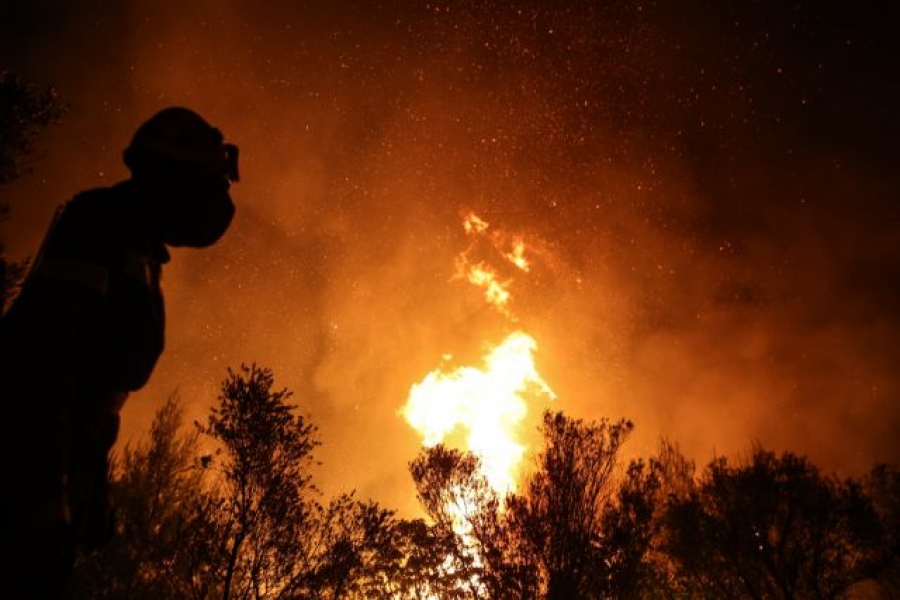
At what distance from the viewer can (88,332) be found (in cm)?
157

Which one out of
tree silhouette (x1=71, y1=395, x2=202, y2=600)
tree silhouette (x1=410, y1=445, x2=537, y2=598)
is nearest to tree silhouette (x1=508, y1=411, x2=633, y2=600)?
tree silhouette (x1=410, y1=445, x2=537, y2=598)

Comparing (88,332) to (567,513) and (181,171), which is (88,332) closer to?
(181,171)

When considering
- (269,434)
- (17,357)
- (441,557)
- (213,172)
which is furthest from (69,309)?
(441,557)

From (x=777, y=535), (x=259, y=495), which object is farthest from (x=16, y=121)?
(x=777, y=535)

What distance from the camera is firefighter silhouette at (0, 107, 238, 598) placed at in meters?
1.21

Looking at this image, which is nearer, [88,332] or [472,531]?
[88,332]

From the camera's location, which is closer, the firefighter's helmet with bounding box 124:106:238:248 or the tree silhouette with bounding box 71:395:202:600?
the firefighter's helmet with bounding box 124:106:238:248

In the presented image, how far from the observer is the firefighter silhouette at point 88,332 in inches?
47.7

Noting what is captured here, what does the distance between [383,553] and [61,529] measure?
69.7 ft

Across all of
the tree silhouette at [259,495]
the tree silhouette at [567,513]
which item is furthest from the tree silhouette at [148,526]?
the tree silhouette at [567,513]

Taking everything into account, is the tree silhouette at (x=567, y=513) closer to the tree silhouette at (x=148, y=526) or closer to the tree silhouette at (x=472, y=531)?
the tree silhouette at (x=472, y=531)

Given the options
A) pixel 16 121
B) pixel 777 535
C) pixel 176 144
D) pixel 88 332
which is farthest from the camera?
pixel 777 535

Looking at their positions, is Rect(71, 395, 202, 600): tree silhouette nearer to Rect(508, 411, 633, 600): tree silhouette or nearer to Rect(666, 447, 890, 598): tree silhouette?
Rect(508, 411, 633, 600): tree silhouette

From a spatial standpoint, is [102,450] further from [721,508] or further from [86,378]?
[721,508]
